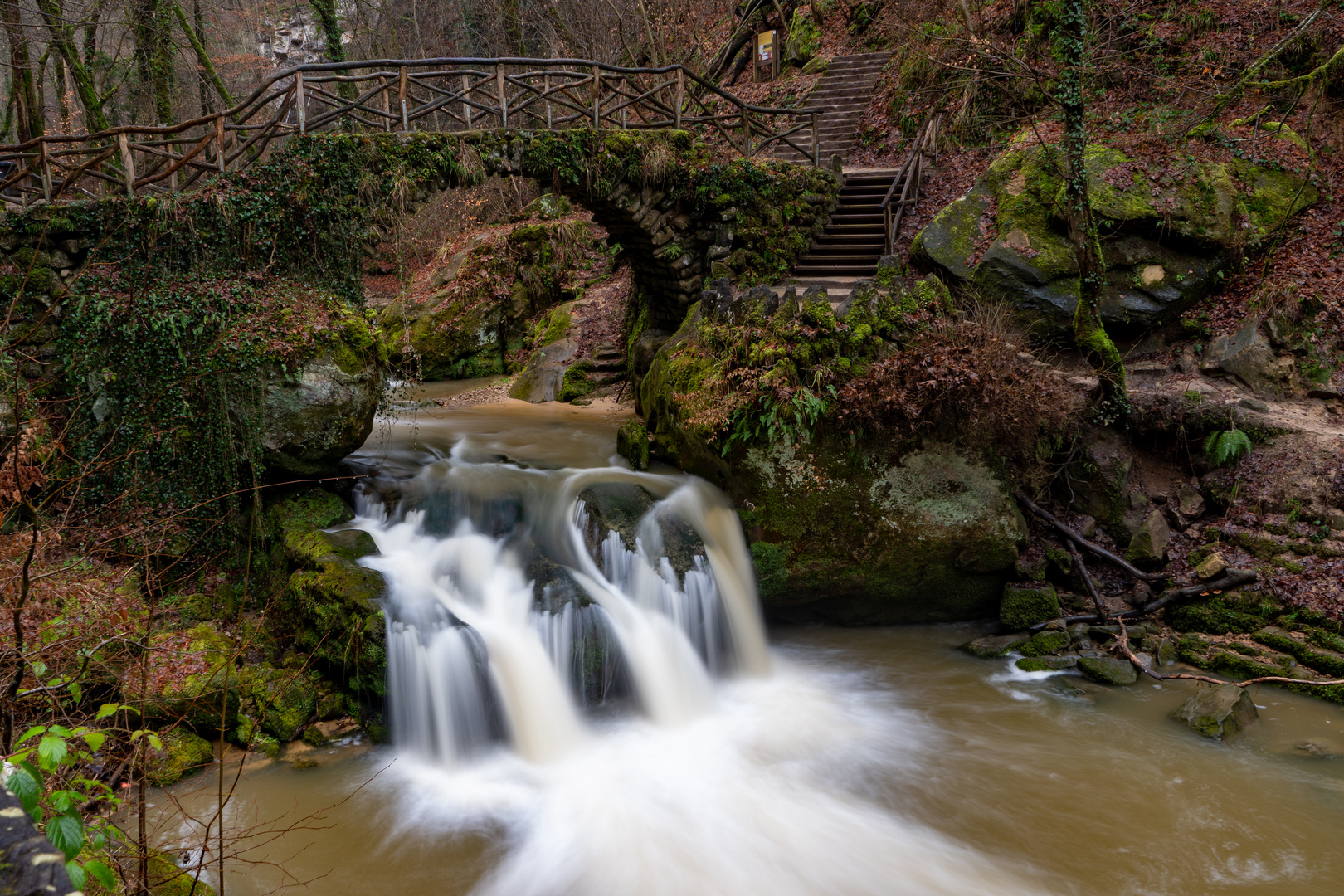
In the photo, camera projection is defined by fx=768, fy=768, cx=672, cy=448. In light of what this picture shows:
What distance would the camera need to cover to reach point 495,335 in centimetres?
1709

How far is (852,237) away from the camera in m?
12.6

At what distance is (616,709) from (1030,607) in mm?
4625

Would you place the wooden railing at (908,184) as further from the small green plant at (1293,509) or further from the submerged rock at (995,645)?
the submerged rock at (995,645)

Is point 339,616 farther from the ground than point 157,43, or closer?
closer

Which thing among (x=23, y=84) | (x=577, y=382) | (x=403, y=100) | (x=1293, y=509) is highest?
(x=23, y=84)

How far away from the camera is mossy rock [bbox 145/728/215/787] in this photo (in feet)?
19.9

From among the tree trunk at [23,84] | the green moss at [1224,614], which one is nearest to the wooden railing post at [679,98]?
the green moss at [1224,614]

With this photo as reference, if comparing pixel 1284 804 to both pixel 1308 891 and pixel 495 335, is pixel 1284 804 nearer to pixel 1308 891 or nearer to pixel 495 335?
pixel 1308 891

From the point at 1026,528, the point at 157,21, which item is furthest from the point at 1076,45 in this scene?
the point at 157,21

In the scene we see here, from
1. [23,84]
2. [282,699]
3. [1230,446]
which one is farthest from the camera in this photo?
[23,84]

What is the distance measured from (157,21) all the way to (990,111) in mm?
15693

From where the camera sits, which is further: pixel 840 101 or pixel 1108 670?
pixel 840 101

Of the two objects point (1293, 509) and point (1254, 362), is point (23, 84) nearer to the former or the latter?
point (1254, 362)

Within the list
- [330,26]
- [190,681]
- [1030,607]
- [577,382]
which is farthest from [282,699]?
[330,26]
